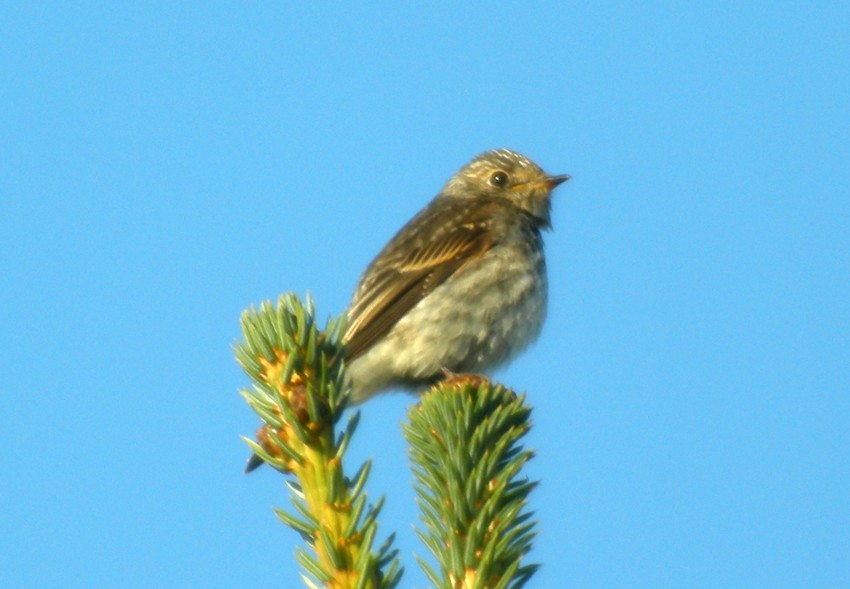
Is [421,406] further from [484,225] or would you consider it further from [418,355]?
[484,225]

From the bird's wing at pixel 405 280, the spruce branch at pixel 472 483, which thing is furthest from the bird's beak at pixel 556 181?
the spruce branch at pixel 472 483

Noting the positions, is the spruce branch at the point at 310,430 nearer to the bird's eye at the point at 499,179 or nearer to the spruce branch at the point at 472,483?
the spruce branch at the point at 472,483

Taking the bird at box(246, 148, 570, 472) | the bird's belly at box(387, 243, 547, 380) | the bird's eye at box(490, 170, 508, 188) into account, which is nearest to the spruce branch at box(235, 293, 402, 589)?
the bird at box(246, 148, 570, 472)

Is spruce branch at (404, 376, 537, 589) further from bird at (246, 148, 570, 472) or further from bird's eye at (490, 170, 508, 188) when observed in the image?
bird's eye at (490, 170, 508, 188)

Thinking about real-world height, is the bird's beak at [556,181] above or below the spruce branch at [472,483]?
above

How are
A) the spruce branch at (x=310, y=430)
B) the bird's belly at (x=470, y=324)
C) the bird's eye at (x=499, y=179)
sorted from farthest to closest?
the bird's eye at (x=499, y=179)
the bird's belly at (x=470, y=324)
the spruce branch at (x=310, y=430)

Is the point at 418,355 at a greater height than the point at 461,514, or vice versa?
the point at 418,355

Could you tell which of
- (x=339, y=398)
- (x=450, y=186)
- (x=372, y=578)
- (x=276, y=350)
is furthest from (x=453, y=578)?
(x=450, y=186)
